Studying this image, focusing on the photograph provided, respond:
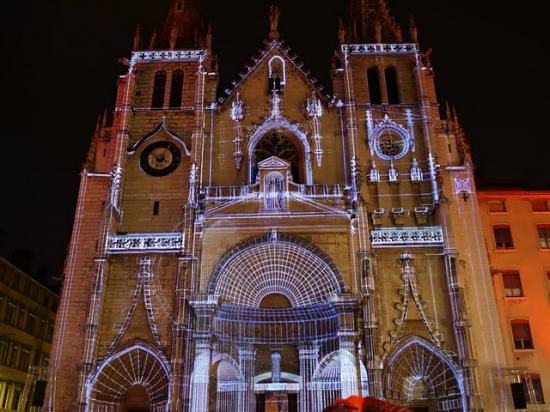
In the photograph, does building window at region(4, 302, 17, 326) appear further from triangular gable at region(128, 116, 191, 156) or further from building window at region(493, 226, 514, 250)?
building window at region(493, 226, 514, 250)

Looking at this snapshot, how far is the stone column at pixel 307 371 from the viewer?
22.6 meters

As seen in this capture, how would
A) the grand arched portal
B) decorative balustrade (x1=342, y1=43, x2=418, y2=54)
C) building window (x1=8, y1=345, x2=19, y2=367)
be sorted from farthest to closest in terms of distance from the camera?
building window (x1=8, y1=345, x2=19, y2=367) → decorative balustrade (x1=342, y1=43, x2=418, y2=54) → the grand arched portal

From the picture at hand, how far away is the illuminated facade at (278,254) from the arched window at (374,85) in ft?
0.40

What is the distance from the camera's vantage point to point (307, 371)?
2309cm

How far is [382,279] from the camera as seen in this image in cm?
2386

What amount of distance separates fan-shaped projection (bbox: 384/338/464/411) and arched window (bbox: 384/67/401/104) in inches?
516

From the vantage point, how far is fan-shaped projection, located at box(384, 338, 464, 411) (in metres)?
21.9

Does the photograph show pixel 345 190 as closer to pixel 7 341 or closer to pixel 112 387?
pixel 112 387

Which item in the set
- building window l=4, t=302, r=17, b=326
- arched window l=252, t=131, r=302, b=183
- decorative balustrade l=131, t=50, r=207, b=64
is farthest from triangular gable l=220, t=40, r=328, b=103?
building window l=4, t=302, r=17, b=326

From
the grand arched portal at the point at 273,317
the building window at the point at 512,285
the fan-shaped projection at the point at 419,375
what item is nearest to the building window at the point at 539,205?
the building window at the point at 512,285

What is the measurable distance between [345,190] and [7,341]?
22.0 meters

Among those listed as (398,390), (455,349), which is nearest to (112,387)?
(398,390)

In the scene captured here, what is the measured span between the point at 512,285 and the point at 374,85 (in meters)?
12.6

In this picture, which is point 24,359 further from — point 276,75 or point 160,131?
point 276,75
